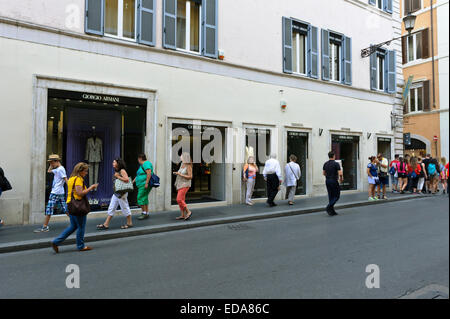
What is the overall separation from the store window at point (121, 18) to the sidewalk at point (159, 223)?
5.33 metres

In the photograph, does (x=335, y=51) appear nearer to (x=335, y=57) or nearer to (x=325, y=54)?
(x=335, y=57)

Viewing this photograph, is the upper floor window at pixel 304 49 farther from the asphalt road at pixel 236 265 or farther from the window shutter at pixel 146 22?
the asphalt road at pixel 236 265

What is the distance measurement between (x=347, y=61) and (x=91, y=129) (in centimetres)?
1121

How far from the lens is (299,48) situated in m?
13.2

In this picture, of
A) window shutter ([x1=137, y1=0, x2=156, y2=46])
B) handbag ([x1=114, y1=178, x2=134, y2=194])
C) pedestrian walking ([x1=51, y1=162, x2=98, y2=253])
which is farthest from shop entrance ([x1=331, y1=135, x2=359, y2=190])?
pedestrian walking ([x1=51, y1=162, x2=98, y2=253])

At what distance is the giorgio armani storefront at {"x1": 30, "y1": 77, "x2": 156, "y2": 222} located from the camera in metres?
8.03

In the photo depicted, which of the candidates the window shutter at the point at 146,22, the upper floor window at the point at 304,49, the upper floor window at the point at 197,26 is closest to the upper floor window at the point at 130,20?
the window shutter at the point at 146,22

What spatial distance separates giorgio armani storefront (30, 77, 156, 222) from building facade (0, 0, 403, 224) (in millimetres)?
30

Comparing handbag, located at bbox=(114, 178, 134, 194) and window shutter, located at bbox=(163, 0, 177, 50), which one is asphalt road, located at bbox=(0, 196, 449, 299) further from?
window shutter, located at bbox=(163, 0, 177, 50)

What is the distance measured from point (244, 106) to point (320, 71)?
172 inches

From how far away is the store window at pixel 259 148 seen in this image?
458 inches

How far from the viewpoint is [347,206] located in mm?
10570
